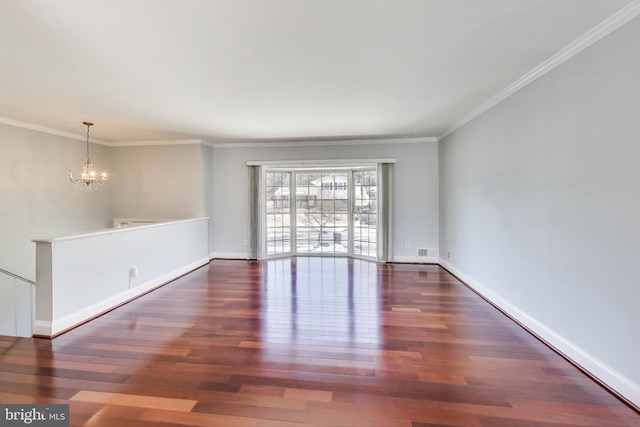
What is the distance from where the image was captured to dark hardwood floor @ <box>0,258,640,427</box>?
1.72 m

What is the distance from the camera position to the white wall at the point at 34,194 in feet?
13.4

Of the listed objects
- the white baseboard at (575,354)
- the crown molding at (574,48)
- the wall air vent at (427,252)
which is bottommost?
the white baseboard at (575,354)

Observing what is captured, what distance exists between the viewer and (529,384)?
1.99 m

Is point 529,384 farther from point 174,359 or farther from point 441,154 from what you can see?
point 441,154

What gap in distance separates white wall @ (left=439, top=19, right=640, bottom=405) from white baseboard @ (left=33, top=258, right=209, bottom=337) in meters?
4.53

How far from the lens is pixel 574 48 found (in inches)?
85.1

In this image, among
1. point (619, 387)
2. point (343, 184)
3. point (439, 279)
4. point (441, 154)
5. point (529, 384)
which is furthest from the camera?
point (343, 184)

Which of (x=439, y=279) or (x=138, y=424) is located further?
(x=439, y=279)

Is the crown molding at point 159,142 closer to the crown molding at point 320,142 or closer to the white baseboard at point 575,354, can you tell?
the crown molding at point 320,142

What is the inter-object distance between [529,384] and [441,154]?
410cm

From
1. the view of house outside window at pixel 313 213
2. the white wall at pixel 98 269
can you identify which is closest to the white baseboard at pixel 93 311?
the white wall at pixel 98 269

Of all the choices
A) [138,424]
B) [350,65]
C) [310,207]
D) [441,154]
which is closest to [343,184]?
[310,207]

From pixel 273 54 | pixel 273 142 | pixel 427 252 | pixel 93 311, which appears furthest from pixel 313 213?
pixel 273 54

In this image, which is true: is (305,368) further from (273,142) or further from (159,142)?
(159,142)
